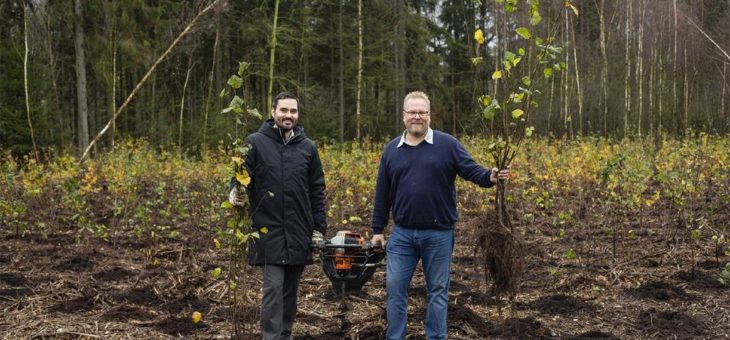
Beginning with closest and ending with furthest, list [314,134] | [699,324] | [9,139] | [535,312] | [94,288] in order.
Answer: [699,324] → [535,312] → [94,288] → [9,139] → [314,134]

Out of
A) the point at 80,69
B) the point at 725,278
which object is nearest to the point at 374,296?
the point at 725,278

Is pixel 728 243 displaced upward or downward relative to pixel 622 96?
downward

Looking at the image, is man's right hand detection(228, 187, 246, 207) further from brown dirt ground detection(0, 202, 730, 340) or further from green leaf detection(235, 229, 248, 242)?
brown dirt ground detection(0, 202, 730, 340)

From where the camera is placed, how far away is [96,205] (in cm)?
942

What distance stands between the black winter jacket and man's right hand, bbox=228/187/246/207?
14 centimetres

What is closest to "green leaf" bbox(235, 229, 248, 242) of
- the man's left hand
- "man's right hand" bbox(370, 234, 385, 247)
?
the man's left hand

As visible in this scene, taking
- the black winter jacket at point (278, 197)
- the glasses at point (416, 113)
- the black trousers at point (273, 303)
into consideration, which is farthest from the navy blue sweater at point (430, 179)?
the black trousers at point (273, 303)

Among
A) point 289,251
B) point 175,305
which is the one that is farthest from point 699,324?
point 175,305

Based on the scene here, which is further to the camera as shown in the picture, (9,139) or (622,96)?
(622,96)

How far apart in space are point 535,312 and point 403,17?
17378 millimetres

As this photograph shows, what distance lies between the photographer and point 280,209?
12.5 feet

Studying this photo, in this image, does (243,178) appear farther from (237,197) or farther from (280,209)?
(280,209)

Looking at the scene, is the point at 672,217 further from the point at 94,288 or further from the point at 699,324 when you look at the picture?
the point at 94,288

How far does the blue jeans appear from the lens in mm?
3725
